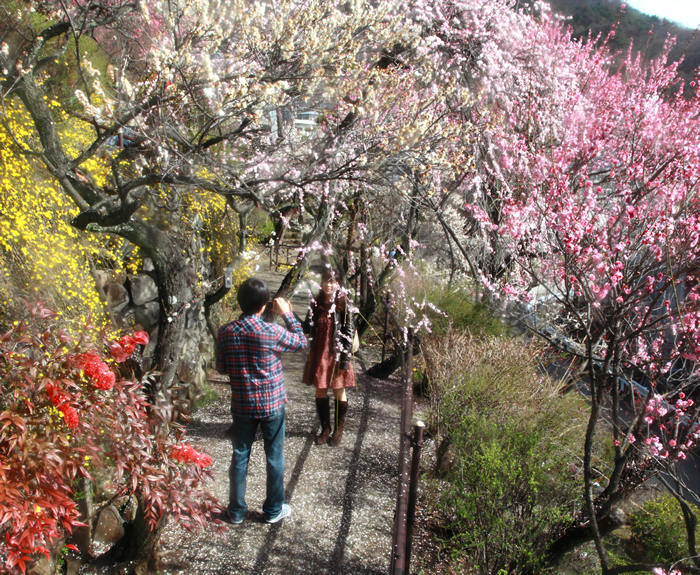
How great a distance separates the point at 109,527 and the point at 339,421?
187 cm

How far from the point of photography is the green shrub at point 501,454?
297 cm

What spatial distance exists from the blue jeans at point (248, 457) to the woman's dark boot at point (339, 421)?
3.73 ft

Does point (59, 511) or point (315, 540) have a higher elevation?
point (59, 511)

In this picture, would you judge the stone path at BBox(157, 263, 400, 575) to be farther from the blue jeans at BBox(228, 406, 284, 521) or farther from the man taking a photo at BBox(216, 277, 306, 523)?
the man taking a photo at BBox(216, 277, 306, 523)

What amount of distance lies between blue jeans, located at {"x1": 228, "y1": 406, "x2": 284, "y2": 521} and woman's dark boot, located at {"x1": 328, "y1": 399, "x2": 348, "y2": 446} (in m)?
1.14

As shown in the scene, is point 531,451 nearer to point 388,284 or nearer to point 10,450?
point 10,450

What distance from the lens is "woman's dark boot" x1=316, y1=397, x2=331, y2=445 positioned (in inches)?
160

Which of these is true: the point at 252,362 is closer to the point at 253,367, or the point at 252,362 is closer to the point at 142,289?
the point at 253,367

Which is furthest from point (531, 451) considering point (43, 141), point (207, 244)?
point (207, 244)

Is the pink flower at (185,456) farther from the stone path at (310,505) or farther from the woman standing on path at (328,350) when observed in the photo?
the woman standing on path at (328,350)

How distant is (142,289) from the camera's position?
21.8 ft

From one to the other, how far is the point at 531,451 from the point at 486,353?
1674mm

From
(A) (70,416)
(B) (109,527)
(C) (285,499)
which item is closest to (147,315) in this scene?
(B) (109,527)

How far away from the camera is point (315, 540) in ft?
10.1
